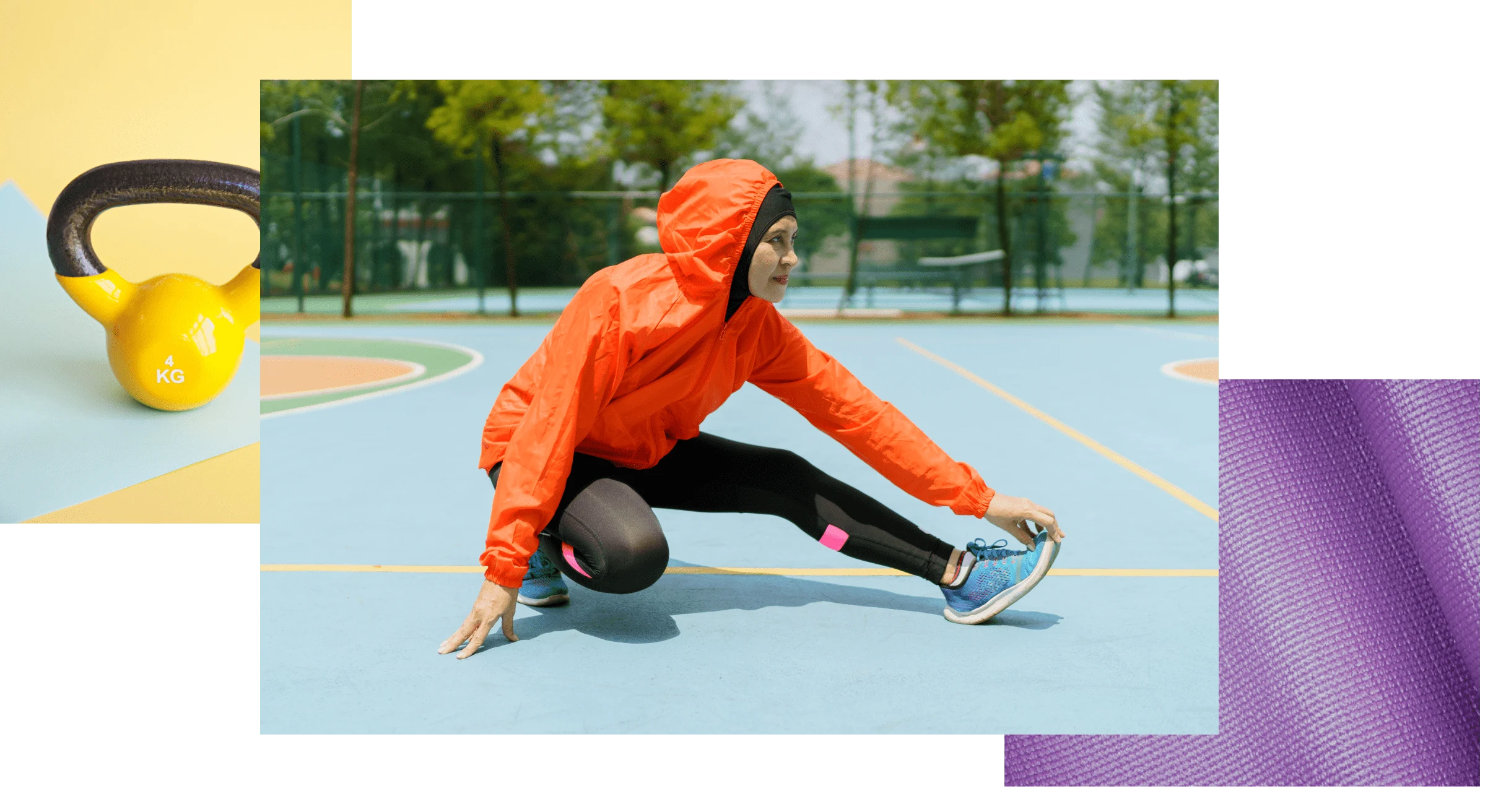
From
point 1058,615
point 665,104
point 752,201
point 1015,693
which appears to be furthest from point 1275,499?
point 665,104

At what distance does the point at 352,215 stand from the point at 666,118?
88.1 inches

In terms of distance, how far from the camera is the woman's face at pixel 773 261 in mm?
2807

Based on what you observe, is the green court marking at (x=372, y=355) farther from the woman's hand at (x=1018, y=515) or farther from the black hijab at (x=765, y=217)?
the woman's hand at (x=1018, y=515)

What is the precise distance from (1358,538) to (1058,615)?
3.37 ft

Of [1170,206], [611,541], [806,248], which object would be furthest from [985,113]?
[611,541]

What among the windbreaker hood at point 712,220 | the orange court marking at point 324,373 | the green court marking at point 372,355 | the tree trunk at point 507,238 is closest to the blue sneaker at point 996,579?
the windbreaker hood at point 712,220

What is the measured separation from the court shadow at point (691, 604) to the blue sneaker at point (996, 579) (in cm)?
7

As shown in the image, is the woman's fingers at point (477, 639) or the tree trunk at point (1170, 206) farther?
the tree trunk at point (1170, 206)

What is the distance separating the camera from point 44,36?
4922 millimetres

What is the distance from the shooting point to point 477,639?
2885 millimetres

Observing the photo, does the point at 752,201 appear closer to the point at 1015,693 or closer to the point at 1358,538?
the point at 1015,693

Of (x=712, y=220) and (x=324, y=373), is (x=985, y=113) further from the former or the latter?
(x=712, y=220)

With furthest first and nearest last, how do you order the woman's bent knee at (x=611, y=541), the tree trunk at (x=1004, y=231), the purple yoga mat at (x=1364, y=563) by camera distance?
the tree trunk at (x=1004, y=231), the woman's bent knee at (x=611, y=541), the purple yoga mat at (x=1364, y=563)

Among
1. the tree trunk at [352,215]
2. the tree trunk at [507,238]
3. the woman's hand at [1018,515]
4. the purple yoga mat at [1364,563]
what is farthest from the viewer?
the tree trunk at [507,238]
